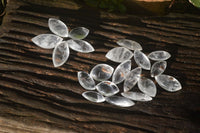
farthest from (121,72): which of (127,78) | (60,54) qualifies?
(60,54)

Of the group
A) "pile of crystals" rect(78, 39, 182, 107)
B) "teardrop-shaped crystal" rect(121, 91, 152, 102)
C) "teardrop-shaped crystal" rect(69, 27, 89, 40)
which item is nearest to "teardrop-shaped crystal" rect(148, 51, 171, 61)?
"pile of crystals" rect(78, 39, 182, 107)

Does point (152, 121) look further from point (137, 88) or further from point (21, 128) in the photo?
point (21, 128)

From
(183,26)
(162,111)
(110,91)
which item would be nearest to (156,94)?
(162,111)

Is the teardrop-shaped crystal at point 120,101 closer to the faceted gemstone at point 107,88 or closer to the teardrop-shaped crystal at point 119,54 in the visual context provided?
the faceted gemstone at point 107,88

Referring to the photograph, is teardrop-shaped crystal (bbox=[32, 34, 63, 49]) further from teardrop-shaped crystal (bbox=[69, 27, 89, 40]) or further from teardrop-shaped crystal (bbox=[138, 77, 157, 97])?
teardrop-shaped crystal (bbox=[138, 77, 157, 97])

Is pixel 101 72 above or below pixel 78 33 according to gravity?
below

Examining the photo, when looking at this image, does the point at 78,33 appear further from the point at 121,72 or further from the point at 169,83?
the point at 169,83
